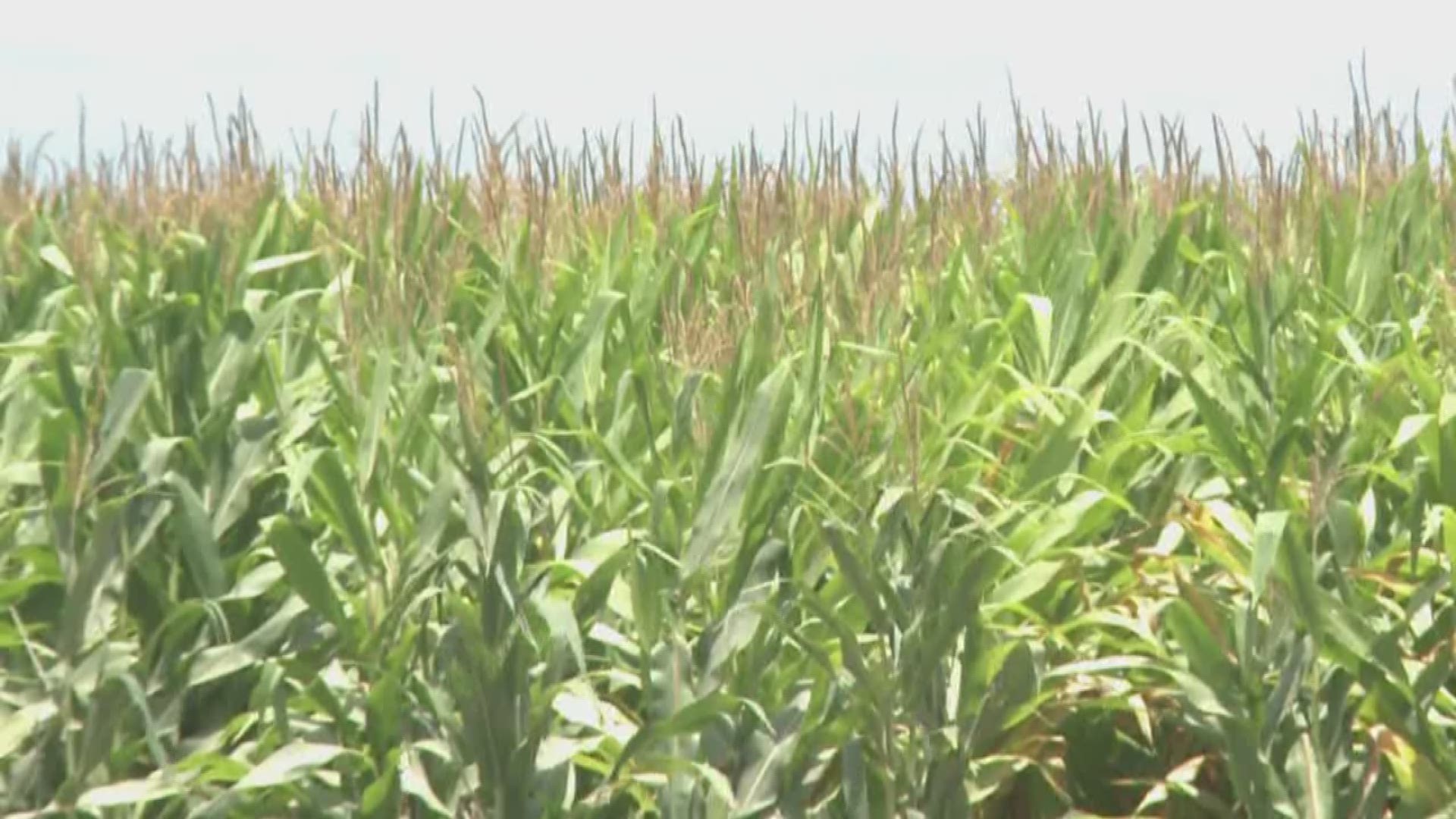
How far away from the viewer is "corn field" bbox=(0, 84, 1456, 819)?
12.3ft

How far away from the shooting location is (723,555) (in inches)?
155

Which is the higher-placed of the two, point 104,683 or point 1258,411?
point 1258,411

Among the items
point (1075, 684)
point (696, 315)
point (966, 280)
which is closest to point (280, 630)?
point (696, 315)

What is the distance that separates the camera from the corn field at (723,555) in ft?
12.3

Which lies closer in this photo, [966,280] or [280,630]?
[280,630]

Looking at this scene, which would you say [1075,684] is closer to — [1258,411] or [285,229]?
[1258,411]

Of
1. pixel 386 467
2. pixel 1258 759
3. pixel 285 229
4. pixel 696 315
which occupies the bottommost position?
pixel 1258 759

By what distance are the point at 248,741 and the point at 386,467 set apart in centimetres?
60

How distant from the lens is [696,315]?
4.12 m

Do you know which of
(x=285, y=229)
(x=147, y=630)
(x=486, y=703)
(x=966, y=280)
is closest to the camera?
(x=486, y=703)

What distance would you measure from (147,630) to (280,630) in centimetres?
34

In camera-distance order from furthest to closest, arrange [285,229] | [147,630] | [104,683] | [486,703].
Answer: [285,229], [147,630], [104,683], [486,703]

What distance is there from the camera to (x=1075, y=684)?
3.99 meters

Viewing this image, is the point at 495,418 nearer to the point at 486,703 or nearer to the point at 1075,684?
the point at 486,703
